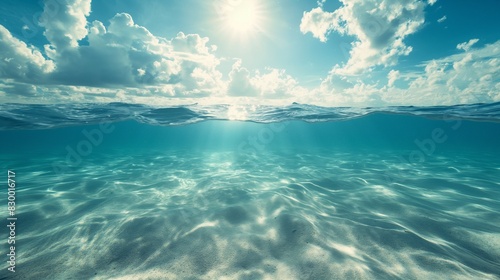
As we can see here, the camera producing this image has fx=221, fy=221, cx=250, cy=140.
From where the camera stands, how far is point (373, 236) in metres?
5.34

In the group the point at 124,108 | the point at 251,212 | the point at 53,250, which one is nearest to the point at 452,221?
the point at 251,212

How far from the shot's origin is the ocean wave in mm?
15179

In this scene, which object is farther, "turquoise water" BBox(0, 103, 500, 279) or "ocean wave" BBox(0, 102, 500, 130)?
"ocean wave" BBox(0, 102, 500, 130)

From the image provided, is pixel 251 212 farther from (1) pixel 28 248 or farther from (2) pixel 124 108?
(2) pixel 124 108

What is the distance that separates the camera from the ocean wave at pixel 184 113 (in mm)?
15179

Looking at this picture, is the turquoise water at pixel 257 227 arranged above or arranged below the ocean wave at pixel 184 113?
below

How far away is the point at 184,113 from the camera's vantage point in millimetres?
18281

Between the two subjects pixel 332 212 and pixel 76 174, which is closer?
pixel 332 212

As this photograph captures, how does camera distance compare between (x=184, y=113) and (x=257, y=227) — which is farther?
(x=184, y=113)

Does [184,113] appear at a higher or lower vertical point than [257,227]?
higher

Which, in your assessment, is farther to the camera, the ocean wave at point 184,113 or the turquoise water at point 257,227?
the ocean wave at point 184,113

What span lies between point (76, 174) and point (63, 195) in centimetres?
511

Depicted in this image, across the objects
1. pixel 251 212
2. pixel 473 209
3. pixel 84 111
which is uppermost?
pixel 84 111

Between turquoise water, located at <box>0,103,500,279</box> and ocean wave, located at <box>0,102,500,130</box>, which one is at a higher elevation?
ocean wave, located at <box>0,102,500,130</box>
